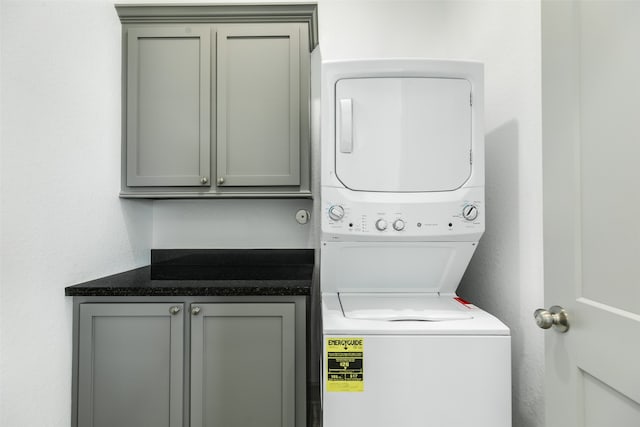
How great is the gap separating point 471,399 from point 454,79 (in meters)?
1.19

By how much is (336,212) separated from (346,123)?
354 mm

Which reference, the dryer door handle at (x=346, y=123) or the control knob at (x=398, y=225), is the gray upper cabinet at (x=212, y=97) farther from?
the control knob at (x=398, y=225)

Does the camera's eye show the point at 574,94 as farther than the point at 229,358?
No

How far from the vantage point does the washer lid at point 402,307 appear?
1257 mm

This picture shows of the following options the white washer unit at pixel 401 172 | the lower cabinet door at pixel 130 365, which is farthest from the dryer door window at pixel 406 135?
the lower cabinet door at pixel 130 365

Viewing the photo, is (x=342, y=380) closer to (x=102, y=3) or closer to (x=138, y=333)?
(x=138, y=333)

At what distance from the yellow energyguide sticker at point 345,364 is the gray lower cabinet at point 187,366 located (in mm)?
245

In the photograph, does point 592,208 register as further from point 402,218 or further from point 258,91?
point 258,91

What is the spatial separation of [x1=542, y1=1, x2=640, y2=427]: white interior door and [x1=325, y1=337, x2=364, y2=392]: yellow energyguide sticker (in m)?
0.55

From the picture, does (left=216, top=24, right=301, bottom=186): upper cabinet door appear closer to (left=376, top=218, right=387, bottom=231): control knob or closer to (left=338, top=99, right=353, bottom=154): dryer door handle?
(left=338, top=99, right=353, bottom=154): dryer door handle

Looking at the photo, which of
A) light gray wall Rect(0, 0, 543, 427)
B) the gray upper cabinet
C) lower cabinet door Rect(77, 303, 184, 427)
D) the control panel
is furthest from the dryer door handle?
lower cabinet door Rect(77, 303, 184, 427)

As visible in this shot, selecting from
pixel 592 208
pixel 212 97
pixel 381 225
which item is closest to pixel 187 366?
pixel 381 225

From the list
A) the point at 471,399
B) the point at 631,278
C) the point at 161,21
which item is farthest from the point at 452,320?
the point at 161,21

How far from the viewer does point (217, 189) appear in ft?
5.78
